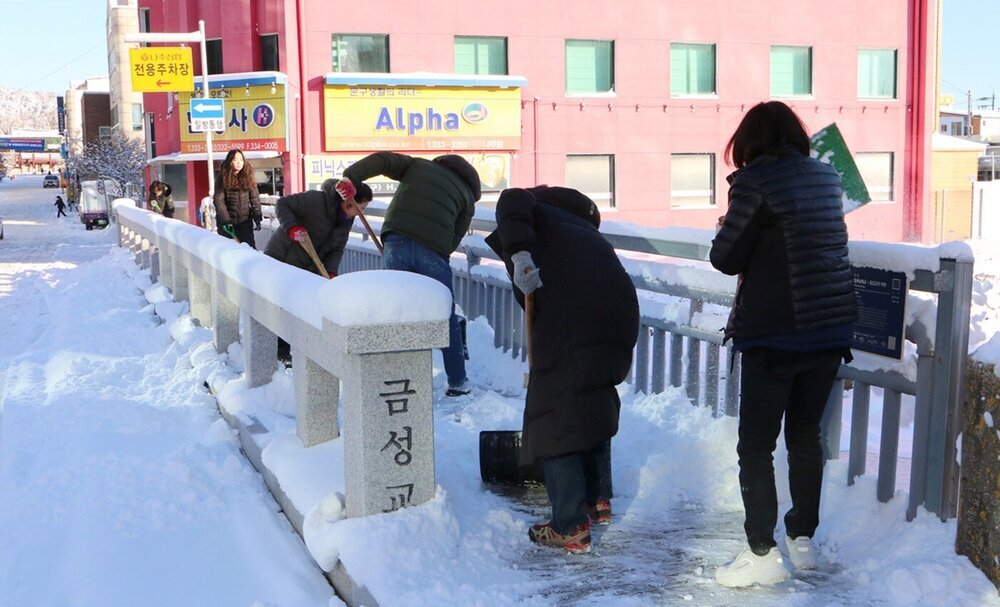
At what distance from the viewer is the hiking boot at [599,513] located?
4.54 m

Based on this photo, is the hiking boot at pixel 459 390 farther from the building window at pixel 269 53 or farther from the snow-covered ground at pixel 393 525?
the building window at pixel 269 53

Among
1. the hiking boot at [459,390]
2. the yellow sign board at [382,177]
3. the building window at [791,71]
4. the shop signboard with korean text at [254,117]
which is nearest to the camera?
the hiking boot at [459,390]

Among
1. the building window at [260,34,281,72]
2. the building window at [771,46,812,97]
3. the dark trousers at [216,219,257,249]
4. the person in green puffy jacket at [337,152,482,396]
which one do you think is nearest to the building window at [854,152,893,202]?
the building window at [771,46,812,97]

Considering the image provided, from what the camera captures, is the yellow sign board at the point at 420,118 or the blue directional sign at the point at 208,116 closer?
the blue directional sign at the point at 208,116

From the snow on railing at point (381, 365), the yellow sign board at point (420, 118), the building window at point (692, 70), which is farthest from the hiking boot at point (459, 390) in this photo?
the building window at point (692, 70)

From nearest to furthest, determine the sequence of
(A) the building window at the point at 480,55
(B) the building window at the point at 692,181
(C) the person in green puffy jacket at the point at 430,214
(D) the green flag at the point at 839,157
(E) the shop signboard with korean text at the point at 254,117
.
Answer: (D) the green flag at the point at 839,157, (C) the person in green puffy jacket at the point at 430,214, (E) the shop signboard with korean text at the point at 254,117, (A) the building window at the point at 480,55, (B) the building window at the point at 692,181

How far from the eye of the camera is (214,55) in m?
28.1

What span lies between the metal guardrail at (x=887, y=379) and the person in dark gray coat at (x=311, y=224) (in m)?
2.49

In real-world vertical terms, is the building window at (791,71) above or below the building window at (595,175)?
above

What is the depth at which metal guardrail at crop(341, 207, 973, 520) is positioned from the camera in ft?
12.4

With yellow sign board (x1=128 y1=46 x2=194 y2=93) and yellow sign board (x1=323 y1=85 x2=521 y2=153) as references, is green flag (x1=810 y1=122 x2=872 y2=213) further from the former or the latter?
yellow sign board (x1=128 y1=46 x2=194 y2=93)

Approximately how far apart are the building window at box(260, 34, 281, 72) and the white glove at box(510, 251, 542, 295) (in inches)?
909

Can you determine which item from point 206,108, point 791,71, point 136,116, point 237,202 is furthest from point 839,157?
point 136,116

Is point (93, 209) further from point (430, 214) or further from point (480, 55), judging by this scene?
point (430, 214)
